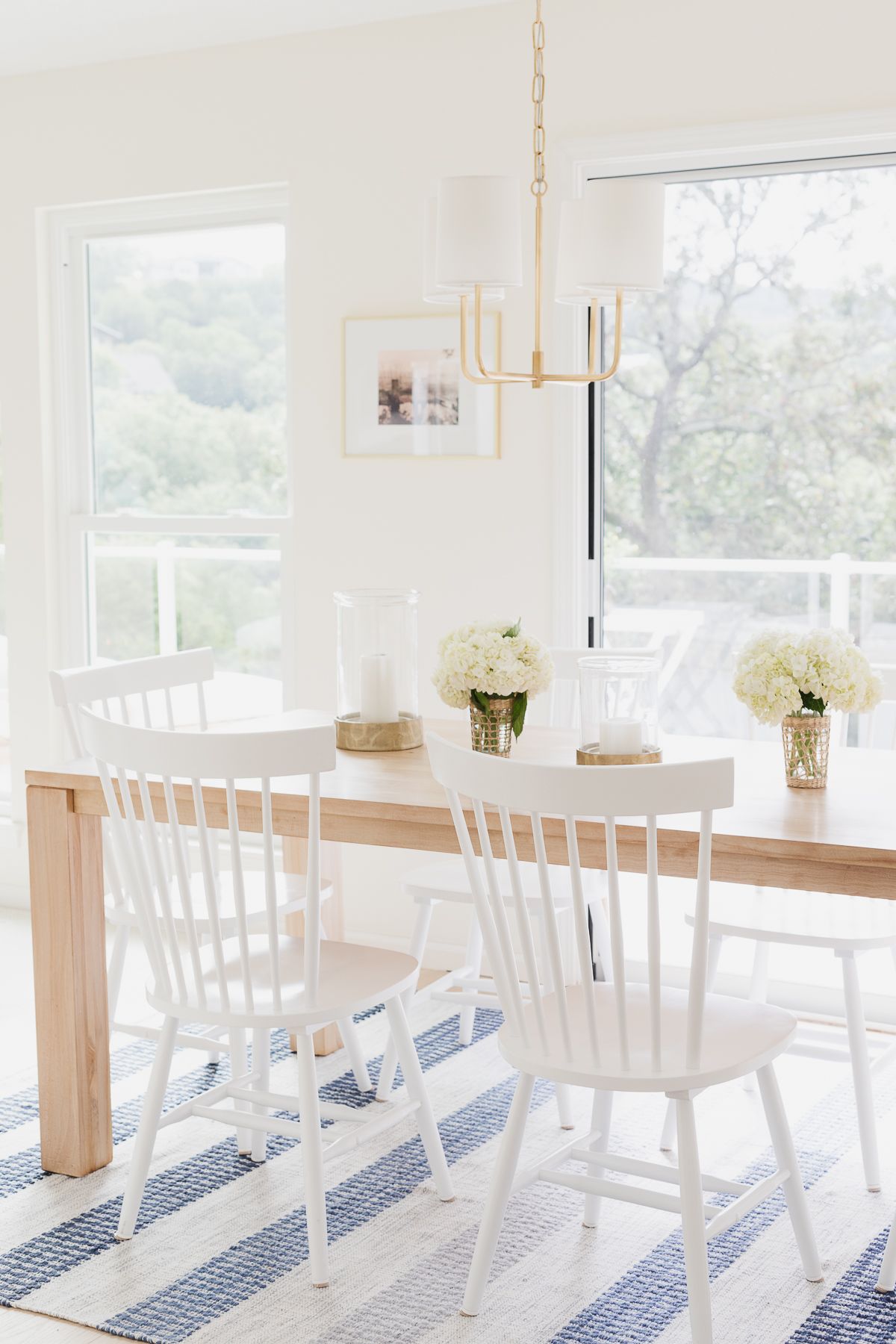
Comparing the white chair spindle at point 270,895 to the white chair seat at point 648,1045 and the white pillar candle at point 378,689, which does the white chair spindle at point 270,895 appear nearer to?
the white chair seat at point 648,1045

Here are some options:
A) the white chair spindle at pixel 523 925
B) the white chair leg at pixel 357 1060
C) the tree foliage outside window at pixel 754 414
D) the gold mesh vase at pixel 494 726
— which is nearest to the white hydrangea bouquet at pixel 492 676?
the gold mesh vase at pixel 494 726

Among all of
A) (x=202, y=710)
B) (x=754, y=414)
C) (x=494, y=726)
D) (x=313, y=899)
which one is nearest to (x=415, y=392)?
(x=754, y=414)

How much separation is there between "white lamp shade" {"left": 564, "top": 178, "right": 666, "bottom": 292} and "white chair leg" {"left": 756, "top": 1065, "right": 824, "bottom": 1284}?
1244 millimetres

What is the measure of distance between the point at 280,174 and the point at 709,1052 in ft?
9.33

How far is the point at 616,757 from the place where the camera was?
7.87 feet

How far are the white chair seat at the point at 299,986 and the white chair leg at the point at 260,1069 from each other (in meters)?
0.17

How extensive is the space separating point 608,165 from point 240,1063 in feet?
7.63

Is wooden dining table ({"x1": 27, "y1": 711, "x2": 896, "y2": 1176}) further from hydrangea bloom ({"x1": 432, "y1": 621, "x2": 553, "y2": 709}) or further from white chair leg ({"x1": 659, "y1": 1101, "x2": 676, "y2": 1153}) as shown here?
white chair leg ({"x1": 659, "y1": 1101, "x2": 676, "y2": 1153})

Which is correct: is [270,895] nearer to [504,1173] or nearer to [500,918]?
[500,918]

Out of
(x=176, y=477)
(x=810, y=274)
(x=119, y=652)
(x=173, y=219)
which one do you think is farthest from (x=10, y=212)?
(x=810, y=274)

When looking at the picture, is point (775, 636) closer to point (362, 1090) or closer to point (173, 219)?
point (362, 1090)

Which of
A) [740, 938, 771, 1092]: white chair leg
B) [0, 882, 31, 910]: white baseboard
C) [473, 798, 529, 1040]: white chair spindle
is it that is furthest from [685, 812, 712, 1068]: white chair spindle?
[0, 882, 31, 910]: white baseboard

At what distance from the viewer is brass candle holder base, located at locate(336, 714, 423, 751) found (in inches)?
112

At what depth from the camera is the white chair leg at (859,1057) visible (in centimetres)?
267
